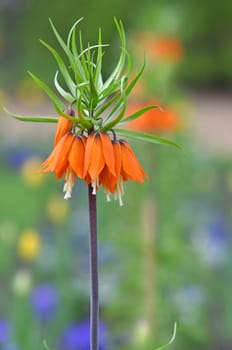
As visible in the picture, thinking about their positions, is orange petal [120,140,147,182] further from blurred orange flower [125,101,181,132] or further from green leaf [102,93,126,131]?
blurred orange flower [125,101,181,132]

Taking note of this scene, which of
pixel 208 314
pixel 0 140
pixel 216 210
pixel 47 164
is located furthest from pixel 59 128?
pixel 0 140

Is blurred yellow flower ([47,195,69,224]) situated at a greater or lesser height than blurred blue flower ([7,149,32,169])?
lesser

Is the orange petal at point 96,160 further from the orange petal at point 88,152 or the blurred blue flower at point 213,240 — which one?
the blurred blue flower at point 213,240

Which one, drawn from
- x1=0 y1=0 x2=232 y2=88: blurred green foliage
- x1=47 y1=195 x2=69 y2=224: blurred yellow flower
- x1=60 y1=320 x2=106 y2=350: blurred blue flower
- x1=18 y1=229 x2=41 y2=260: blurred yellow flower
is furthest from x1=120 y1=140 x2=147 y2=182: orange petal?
x1=0 y1=0 x2=232 y2=88: blurred green foliage

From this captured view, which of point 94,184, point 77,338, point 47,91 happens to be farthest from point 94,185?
point 77,338

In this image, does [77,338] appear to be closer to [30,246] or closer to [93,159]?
[30,246]

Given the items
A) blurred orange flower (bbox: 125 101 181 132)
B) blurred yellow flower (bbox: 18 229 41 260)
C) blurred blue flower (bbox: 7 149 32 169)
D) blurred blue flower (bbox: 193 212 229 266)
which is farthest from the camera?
blurred blue flower (bbox: 7 149 32 169)
